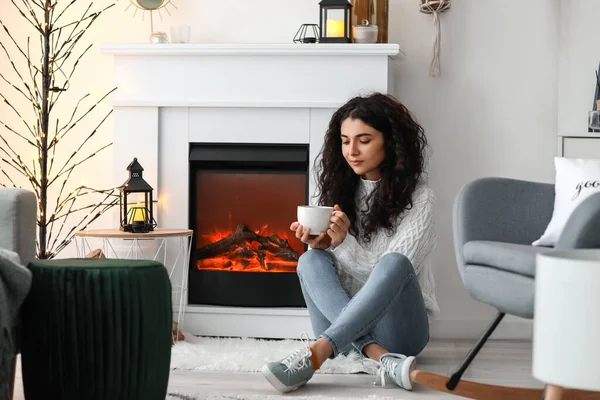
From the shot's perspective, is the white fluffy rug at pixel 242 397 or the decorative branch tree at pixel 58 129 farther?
the decorative branch tree at pixel 58 129

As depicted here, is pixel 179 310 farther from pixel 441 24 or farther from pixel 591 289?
pixel 591 289

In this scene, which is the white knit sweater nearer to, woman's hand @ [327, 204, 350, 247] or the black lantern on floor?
woman's hand @ [327, 204, 350, 247]

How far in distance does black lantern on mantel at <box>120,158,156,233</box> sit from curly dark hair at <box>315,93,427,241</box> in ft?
2.41

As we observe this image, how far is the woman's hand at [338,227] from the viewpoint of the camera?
105 inches

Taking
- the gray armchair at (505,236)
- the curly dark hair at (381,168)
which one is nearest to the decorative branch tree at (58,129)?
the curly dark hair at (381,168)

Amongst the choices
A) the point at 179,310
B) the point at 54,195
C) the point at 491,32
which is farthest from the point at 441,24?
the point at 54,195

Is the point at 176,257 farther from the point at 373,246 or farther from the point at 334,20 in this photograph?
the point at 334,20

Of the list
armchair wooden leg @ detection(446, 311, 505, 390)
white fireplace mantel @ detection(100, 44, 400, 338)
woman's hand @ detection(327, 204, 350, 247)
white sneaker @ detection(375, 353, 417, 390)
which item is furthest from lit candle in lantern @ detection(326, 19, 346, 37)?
armchair wooden leg @ detection(446, 311, 505, 390)

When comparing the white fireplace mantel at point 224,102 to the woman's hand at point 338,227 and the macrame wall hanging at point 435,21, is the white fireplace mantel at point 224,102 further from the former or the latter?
the woman's hand at point 338,227

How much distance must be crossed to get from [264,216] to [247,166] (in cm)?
22

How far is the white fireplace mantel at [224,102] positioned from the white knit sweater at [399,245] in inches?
24.1

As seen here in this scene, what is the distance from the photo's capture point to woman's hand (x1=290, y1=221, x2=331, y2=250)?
8.59 ft

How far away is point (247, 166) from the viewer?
11.7 feet

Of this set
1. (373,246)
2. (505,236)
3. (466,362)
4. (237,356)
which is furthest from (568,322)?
(237,356)
